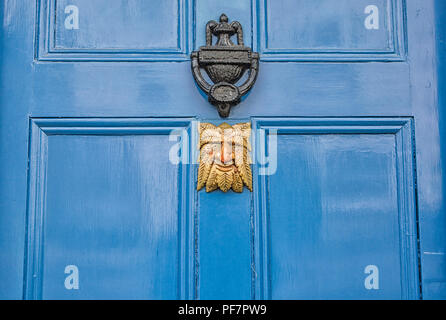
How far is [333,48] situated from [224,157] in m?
0.39

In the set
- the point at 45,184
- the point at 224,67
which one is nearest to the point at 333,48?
the point at 224,67

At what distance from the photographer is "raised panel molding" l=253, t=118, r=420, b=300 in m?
1.21

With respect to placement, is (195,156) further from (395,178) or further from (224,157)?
(395,178)

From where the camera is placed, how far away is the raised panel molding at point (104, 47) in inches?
49.8

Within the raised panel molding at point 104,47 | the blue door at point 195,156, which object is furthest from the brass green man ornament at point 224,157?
the raised panel molding at point 104,47

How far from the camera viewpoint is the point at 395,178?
1.25 meters

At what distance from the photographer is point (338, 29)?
129 cm

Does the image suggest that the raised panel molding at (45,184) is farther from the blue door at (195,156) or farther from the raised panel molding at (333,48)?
the raised panel molding at (333,48)

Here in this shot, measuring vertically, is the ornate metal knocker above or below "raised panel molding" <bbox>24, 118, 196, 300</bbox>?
above

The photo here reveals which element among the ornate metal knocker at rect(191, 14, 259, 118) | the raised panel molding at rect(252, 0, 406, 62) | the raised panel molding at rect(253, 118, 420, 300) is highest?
the raised panel molding at rect(252, 0, 406, 62)

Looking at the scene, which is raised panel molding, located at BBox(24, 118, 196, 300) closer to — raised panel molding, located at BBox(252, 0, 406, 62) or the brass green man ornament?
the brass green man ornament

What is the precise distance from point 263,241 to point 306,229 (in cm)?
11

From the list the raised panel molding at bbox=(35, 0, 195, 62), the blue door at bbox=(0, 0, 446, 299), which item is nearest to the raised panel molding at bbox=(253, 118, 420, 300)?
the blue door at bbox=(0, 0, 446, 299)
